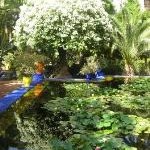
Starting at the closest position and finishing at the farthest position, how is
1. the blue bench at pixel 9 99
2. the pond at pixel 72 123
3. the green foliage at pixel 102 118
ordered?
the green foliage at pixel 102 118 → the pond at pixel 72 123 → the blue bench at pixel 9 99

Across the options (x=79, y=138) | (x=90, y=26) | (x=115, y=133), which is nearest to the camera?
(x=79, y=138)

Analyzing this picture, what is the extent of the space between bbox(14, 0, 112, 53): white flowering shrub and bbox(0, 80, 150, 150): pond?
5.96 meters

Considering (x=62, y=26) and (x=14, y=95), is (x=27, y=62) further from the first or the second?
(x=14, y=95)

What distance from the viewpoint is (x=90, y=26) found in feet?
57.5

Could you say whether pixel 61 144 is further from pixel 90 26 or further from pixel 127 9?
pixel 127 9

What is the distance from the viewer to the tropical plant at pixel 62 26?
674 inches

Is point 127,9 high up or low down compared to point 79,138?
up

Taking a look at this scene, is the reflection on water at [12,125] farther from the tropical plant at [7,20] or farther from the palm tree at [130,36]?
the tropical plant at [7,20]

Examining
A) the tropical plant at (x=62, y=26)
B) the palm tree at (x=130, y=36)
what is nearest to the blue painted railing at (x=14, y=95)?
the tropical plant at (x=62, y=26)

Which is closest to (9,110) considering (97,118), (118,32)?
(97,118)

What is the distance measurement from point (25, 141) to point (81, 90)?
6.68 meters

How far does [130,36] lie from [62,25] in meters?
4.53

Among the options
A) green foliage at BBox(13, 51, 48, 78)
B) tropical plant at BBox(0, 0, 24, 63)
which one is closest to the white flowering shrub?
green foliage at BBox(13, 51, 48, 78)

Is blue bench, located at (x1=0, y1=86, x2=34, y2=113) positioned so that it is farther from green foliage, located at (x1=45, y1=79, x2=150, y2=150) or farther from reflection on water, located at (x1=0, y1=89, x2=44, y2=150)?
green foliage, located at (x1=45, y1=79, x2=150, y2=150)
